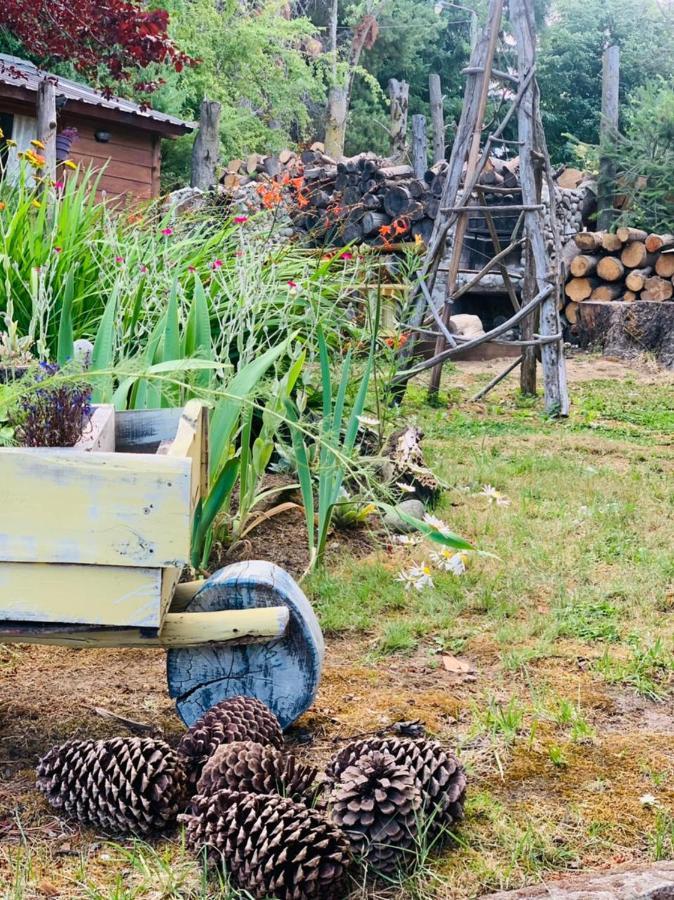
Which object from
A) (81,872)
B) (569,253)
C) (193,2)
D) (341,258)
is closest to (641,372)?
(569,253)

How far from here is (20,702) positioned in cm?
214

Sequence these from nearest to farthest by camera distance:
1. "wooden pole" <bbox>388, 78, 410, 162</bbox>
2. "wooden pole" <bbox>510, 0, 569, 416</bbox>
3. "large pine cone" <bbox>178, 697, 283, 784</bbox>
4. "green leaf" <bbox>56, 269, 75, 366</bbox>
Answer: "large pine cone" <bbox>178, 697, 283, 784</bbox> < "green leaf" <bbox>56, 269, 75, 366</bbox> < "wooden pole" <bbox>510, 0, 569, 416</bbox> < "wooden pole" <bbox>388, 78, 410, 162</bbox>

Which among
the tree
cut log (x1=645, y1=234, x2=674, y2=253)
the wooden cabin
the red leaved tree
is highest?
the tree

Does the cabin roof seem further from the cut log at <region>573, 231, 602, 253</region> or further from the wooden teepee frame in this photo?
the wooden teepee frame

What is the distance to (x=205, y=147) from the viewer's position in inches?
608

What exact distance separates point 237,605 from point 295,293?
2.01m

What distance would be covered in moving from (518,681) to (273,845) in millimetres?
1047

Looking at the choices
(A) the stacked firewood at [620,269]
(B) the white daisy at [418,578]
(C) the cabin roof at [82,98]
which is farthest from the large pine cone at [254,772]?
(C) the cabin roof at [82,98]

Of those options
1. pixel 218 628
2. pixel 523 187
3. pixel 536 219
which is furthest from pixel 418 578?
pixel 523 187

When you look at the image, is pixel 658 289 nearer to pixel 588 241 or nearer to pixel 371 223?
pixel 588 241

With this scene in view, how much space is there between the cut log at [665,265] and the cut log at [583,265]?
2.25 ft

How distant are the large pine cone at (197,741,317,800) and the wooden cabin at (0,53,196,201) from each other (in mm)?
10641

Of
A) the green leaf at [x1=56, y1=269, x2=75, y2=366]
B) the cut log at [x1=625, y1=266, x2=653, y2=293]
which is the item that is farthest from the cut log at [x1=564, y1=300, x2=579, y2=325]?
the green leaf at [x1=56, y1=269, x2=75, y2=366]

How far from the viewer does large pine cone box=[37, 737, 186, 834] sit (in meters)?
1.61
